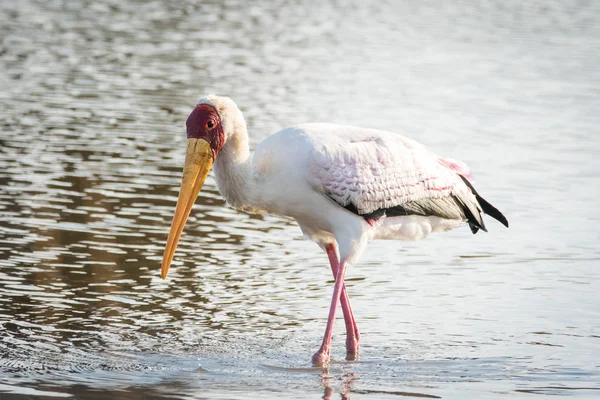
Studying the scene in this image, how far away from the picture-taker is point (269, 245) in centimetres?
1089

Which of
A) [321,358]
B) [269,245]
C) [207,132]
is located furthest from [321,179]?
[269,245]

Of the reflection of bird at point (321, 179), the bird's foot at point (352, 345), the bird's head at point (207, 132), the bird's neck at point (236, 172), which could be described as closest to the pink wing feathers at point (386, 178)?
the reflection of bird at point (321, 179)

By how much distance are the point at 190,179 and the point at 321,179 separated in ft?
2.73

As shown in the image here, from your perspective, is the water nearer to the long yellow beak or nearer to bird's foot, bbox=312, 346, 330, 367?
bird's foot, bbox=312, 346, 330, 367

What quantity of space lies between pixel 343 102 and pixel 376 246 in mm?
6971

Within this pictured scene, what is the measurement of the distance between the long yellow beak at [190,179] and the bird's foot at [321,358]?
3.41 ft

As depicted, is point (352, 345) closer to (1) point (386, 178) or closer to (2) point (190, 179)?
(1) point (386, 178)

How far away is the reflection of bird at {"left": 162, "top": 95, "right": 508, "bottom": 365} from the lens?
7.78 meters

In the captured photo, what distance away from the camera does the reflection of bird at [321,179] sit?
25.5ft

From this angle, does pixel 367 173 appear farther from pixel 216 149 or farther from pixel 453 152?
pixel 453 152

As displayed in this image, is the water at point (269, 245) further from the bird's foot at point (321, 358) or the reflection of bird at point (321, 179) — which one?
the reflection of bird at point (321, 179)

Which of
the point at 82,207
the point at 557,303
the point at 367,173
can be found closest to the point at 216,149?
the point at 367,173

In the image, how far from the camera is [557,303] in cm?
941

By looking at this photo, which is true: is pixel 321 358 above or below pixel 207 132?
below
